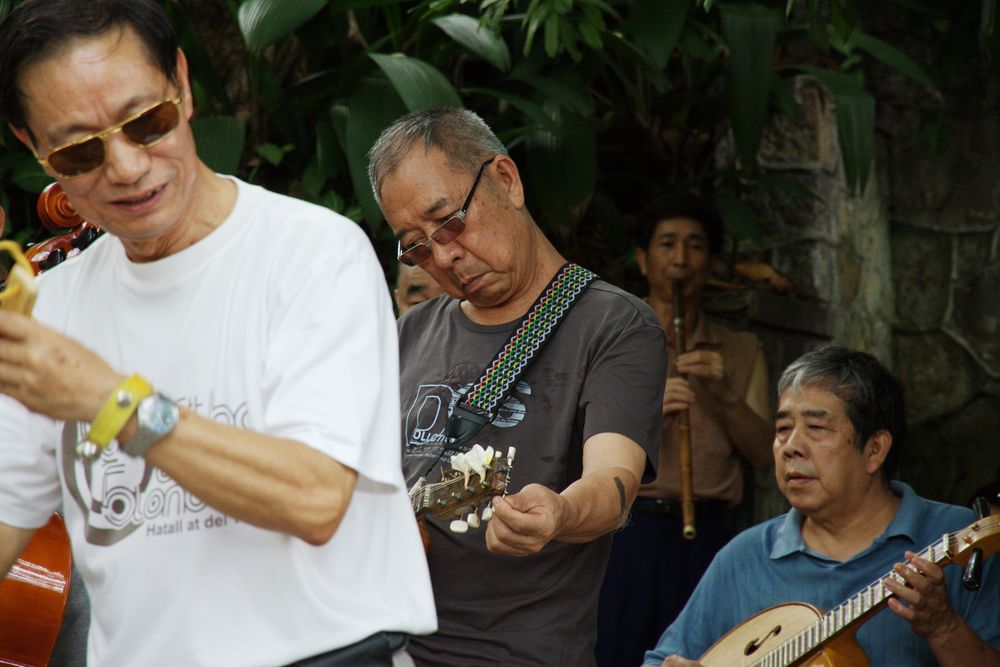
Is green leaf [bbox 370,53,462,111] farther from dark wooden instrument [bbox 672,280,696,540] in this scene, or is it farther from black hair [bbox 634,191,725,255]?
dark wooden instrument [bbox 672,280,696,540]

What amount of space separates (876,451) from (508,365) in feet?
4.04

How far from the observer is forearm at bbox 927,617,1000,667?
2670 millimetres

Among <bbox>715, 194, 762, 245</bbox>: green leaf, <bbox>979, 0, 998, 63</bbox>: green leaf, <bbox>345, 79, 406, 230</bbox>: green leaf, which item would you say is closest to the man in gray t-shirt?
<bbox>345, 79, 406, 230</bbox>: green leaf

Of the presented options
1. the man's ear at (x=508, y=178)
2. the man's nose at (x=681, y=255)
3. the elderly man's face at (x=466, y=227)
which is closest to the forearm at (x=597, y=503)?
the elderly man's face at (x=466, y=227)

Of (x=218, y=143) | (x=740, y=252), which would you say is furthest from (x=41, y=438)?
(x=740, y=252)

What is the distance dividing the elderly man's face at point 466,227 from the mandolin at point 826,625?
1.01 metres

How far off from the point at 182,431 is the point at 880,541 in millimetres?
2063

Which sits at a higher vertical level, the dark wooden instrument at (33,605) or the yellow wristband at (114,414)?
the yellow wristband at (114,414)

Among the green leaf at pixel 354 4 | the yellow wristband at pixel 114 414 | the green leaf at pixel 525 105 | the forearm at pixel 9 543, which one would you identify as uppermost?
the green leaf at pixel 354 4

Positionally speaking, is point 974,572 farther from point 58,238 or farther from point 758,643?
point 58,238

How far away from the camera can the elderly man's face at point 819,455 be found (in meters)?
3.07

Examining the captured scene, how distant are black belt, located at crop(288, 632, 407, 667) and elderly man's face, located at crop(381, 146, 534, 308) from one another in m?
1.01

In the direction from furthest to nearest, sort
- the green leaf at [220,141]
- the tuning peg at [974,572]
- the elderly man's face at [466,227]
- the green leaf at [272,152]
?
the green leaf at [272,152] → the green leaf at [220,141] → the tuning peg at [974,572] → the elderly man's face at [466,227]

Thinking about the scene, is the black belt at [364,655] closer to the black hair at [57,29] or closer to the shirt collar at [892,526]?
the black hair at [57,29]
